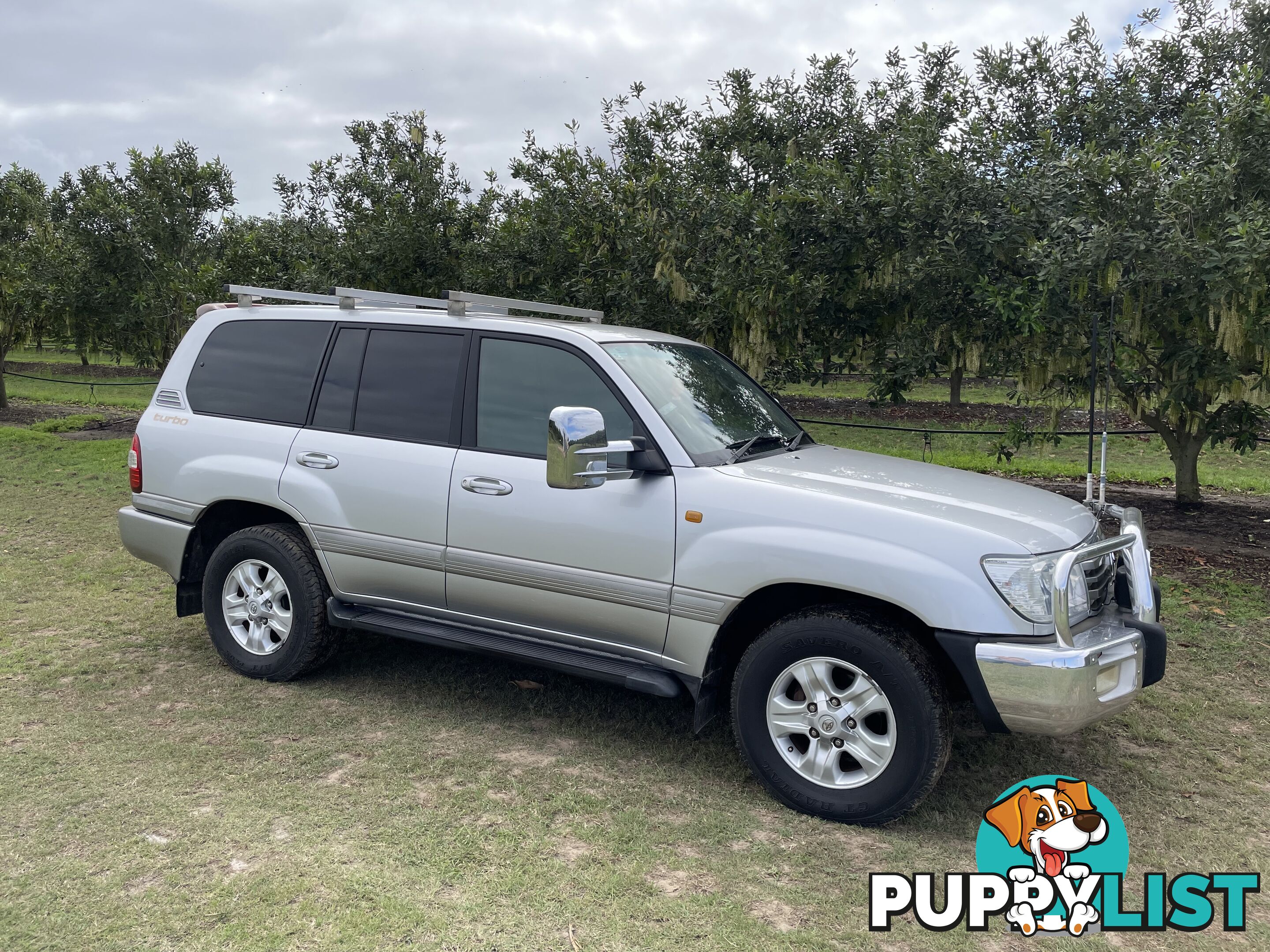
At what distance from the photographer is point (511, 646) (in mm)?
4586

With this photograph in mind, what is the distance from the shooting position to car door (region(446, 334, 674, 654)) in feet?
13.9

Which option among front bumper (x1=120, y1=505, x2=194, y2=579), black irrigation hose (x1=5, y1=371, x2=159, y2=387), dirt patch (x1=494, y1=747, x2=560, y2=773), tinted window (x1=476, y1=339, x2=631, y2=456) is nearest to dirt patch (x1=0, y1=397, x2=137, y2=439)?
black irrigation hose (x1=5, y1=371, x2=159, y2=387)

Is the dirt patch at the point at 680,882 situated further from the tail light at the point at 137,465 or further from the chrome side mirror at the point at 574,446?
the tail light at the point at 137,465

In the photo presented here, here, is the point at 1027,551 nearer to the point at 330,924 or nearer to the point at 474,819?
the point at 474,819

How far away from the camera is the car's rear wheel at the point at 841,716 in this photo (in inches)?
147

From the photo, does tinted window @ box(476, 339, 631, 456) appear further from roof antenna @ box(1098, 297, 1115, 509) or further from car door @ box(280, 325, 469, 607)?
roof antenna @ box(1098, 297, 1115, 509)

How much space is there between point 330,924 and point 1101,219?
6.65 metres

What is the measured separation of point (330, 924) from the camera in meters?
3.14

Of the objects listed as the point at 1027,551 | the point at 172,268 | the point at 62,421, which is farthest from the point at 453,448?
the point at 62,421

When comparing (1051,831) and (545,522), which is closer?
(1051,831)

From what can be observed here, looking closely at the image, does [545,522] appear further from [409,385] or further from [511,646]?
[409,385]

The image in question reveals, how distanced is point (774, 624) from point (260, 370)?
3.10m

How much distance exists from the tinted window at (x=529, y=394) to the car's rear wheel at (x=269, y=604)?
4.09 ft

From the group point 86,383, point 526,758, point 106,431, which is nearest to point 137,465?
point 526,758
